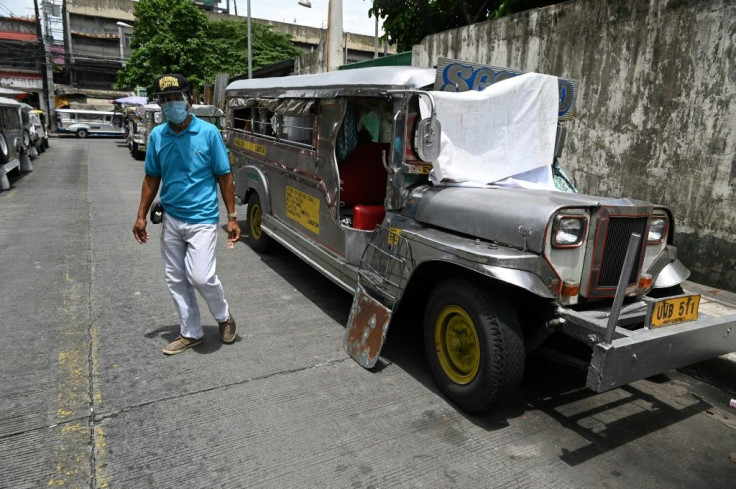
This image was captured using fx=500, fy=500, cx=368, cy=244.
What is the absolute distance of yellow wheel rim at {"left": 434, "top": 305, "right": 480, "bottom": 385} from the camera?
325 cm

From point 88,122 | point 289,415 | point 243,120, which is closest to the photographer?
point 289,415

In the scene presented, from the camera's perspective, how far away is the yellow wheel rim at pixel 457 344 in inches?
128

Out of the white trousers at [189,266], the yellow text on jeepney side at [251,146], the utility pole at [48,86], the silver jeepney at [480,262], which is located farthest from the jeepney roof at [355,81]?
the utility pole at [48,86]

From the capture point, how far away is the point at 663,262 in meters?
3.56

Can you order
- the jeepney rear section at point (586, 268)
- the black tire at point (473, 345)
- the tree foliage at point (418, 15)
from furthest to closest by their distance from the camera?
the tree foliage at point (418, 15) → the black tire at point (473, 345) → the jeepney rear section at point (586, 268)

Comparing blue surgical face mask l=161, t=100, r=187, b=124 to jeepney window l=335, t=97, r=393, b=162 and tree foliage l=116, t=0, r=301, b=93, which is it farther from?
tree foliage l=116, t=0, r=301, b=93

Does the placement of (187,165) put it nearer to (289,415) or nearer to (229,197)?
(229,197)

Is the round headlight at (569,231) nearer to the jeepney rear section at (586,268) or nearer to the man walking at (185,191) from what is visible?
the jeepney rear section at (586,268)

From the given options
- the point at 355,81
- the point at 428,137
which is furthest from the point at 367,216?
the point at 428,137

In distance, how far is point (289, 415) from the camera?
3.19 meters

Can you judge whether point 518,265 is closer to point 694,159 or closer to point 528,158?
point 528,158

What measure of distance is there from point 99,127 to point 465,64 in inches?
1409

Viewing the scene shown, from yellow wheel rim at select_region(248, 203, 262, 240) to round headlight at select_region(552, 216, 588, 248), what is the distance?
461 centimetres

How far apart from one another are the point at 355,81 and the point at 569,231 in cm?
224
